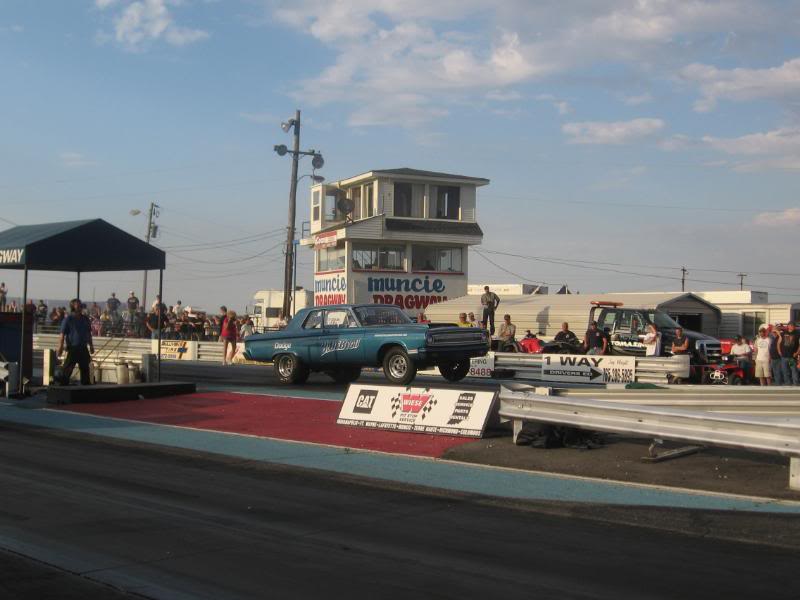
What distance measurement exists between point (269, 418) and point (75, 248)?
598 centimetres

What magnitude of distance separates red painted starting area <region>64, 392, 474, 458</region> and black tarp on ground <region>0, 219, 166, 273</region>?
297 centimetres

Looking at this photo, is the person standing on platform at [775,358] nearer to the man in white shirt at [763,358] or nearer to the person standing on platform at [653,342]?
the man in white shirt at [763,358]

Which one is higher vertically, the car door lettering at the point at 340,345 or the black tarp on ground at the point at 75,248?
the black tarp on ground at the point at 75,248

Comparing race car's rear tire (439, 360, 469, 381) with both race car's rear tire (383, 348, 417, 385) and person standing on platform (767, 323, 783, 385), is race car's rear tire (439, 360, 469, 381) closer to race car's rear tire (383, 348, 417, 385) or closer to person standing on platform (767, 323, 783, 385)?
race car's rear tire (383, 348, 417, 385)

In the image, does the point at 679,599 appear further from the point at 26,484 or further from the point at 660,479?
the point at 26,484

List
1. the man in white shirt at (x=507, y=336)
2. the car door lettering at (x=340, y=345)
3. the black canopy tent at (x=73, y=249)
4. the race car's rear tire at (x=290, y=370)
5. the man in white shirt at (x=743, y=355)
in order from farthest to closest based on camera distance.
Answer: the man in white shirt at (x=507, y=336)
the man in white shirt at (x=743, y=355)
the race car's rear tire at (x=290, y=370)
the car door lettering at (x=340, y=345)
the black canopy tent at (x=73, y=249)

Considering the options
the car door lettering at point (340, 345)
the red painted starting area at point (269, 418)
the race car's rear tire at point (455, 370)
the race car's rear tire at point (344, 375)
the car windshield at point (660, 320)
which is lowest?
the red painted starting area at point (269, 418)

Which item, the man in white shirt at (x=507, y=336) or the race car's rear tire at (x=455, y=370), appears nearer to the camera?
the race car's rear tire at (x=455, y=370)

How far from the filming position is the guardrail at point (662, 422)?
8.38m

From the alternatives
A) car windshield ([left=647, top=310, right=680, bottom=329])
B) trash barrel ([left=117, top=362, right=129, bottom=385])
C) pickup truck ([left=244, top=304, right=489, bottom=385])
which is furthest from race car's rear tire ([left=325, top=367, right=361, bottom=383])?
car windshield ([left=647, top=310, right=680, bottom=329])

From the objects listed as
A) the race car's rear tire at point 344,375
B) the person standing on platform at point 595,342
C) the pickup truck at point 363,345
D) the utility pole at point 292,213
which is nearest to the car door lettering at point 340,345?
the pickup truck at point 363,345

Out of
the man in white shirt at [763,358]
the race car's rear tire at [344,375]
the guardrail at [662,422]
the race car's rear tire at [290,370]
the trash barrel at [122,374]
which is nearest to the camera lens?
the guardrail at [662,422]

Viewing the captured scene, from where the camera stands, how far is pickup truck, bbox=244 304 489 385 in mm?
17219

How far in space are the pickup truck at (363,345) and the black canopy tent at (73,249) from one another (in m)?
3.25
